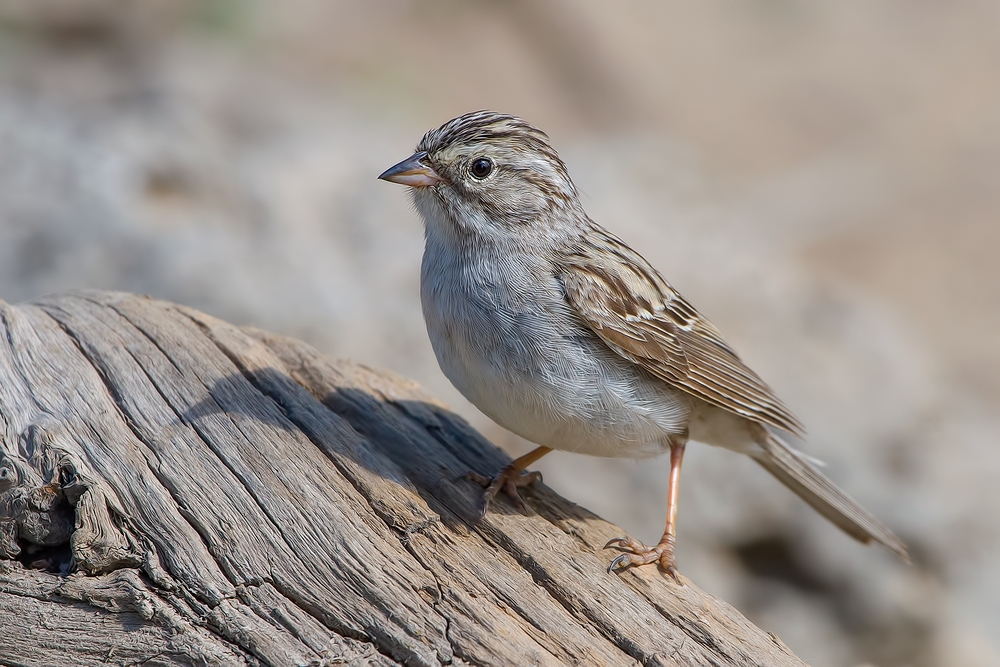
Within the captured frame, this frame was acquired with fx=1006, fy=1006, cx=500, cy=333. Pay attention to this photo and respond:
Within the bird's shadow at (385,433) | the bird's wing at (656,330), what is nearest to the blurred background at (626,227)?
the bird's wing at (656,330)

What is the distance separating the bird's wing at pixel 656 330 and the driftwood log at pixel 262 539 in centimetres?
87

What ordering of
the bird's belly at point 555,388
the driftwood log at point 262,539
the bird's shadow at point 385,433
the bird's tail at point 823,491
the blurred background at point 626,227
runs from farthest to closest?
the blurred background at point 626,227, the bird's tail at point 823,491, the bird's shadow at point 385,433, the bird's belly at point 555,388, the driftwood log at point 262,539

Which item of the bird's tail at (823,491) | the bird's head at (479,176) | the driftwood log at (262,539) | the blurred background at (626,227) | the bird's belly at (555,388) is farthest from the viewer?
the blurred background at (626,227)

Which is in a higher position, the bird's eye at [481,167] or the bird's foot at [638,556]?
the bird's eye at [481,167]

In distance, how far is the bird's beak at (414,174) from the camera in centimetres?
492

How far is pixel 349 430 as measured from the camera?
5008 mm

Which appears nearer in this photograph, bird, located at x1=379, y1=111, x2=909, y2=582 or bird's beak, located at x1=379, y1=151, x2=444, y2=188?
bird, located at x1=379, y1=111, x2=909, y2=582

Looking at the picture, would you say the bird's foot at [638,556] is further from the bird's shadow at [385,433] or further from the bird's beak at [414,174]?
the bird's beak at [414,174]

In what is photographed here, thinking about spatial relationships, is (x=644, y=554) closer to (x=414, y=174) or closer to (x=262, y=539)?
(x=262, y=539)

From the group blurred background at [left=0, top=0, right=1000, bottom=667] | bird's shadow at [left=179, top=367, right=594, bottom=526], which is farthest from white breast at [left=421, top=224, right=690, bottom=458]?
blurred background at [left=0, top=0, right=1000, bottom=667]

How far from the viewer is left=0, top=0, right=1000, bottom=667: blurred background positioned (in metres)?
7.29

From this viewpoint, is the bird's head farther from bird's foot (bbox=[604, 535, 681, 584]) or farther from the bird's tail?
the bird's tail

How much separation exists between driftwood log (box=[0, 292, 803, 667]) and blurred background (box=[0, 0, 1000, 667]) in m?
2.27

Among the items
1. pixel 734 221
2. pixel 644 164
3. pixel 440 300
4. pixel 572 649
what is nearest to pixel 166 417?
pixel 440 300
